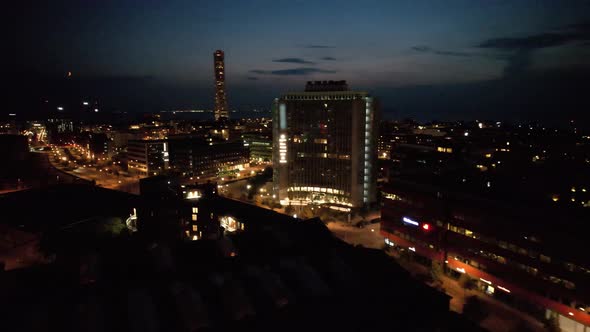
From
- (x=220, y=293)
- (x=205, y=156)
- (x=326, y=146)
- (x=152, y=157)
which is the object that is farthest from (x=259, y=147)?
(x=220, y=293)

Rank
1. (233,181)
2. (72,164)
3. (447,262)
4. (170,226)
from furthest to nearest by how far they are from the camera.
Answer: (72,164)
(233,181)
(170,226)
(447,262)

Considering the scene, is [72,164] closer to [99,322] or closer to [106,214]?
[106,214]

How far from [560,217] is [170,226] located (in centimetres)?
2831

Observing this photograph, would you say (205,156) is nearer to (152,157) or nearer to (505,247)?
(152,157)

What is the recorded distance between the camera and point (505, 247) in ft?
78.0

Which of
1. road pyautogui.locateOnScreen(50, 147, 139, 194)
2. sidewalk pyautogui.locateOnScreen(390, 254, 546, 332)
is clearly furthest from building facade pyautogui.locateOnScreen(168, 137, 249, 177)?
sidewalk pyautogui.locateOnScreen(390, 254, 546, 332)

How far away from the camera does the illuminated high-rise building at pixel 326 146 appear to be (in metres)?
46.8

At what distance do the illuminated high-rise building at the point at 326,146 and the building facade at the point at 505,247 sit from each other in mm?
15852

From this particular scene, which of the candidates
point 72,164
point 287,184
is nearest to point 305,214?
point 287,184

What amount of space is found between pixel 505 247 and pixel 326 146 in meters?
27.7

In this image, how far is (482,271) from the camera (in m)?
25.3

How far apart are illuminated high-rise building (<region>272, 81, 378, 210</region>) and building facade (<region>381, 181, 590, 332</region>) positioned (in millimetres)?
15852

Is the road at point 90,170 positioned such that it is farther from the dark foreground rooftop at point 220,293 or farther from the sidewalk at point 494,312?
the sidewalk at point 494,312

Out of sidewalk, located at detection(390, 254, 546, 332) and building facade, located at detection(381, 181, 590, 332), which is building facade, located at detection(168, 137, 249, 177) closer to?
building facade, located at detection(381, 181, 590, 332)
